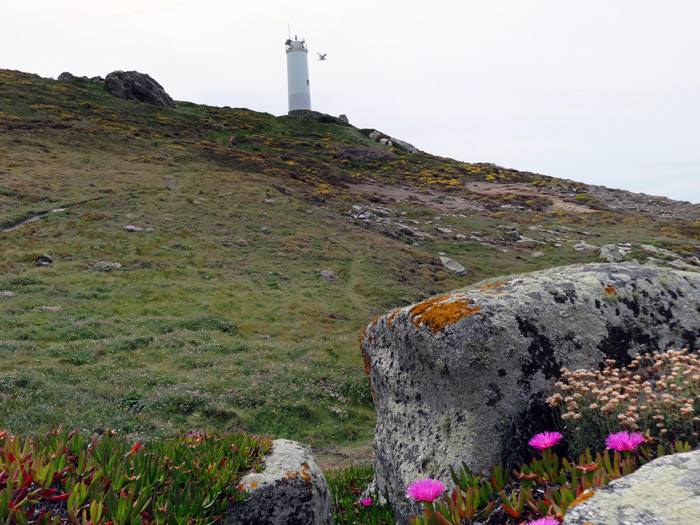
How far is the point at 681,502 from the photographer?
7.22 ft

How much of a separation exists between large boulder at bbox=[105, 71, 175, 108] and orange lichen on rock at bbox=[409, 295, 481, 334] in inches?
3925

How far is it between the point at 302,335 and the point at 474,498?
18024 millimetres

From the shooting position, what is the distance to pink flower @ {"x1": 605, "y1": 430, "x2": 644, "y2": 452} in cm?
308

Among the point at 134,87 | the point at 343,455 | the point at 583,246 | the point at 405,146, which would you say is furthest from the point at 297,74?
the point at 343,455

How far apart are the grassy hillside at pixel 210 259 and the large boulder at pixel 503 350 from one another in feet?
15.3

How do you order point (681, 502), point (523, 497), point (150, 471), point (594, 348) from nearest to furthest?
point (681, 502), point (523, 497), point (150, 471), point (594, 348)

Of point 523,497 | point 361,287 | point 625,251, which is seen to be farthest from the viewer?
point 625,251

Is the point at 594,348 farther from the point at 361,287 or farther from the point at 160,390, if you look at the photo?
the point at 361,287

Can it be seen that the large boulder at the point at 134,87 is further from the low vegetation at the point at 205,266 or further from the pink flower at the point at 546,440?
the pink flower at the point at 546,440

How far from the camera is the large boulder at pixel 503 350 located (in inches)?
201

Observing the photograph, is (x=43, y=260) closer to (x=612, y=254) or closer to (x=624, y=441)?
(x=624, y=441)

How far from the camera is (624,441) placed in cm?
314

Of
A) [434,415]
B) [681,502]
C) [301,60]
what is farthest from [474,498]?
[301,60]

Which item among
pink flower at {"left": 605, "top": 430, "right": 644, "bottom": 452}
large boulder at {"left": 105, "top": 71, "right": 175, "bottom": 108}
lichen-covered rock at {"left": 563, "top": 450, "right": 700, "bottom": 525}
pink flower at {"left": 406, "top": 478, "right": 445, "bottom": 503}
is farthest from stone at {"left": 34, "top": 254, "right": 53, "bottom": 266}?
large boulder at {"left": 105, "top": 71, "right": 175, "bottom": 108}
